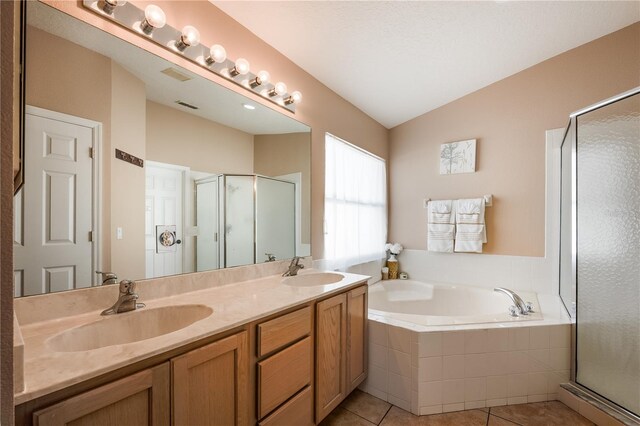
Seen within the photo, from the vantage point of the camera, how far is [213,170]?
158 centimetres

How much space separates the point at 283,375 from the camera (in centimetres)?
127

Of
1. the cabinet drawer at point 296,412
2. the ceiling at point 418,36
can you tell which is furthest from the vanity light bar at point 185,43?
the cabinet drawer at point 296,412

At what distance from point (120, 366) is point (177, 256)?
2.35 ft

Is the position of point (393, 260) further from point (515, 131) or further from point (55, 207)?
point (55, 207)

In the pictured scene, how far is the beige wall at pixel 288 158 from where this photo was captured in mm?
1874

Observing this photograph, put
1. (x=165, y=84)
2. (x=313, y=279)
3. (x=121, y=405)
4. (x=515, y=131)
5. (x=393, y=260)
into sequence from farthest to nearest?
(x=393, y=260)
(x=515, y=131)
(x=313, y=279)
(x=165, y=84)
(x=121, y=405)

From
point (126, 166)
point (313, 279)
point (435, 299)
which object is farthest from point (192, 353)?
point (435, 299)

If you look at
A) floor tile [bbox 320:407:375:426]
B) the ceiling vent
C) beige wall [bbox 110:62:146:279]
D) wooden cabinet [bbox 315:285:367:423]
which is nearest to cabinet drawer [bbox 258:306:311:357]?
wooden cabinet [bbox 315:285:367:423]

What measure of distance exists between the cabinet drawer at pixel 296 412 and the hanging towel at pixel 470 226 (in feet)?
7.23

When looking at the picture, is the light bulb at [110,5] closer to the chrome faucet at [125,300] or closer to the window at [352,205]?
the chrome faucet at [125,300]

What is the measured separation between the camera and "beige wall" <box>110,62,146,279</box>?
1.19 meters

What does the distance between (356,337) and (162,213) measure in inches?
53.2

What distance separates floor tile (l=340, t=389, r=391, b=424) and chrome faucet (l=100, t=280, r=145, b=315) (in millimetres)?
1483

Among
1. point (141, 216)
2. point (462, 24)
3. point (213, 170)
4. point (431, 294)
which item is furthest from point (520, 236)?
point (141, 216)
